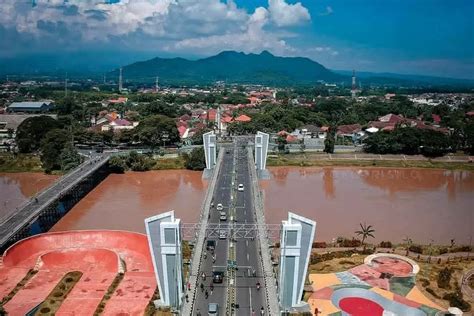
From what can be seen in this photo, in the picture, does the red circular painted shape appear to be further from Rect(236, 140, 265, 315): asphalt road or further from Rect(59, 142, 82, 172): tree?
Rect(59, 142, 82, 172): tree

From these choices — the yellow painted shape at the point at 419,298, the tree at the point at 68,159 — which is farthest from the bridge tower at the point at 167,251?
the tree at the point at 68,159

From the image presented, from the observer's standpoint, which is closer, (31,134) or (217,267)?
(217,267)

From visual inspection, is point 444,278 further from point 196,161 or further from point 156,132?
point 156,132

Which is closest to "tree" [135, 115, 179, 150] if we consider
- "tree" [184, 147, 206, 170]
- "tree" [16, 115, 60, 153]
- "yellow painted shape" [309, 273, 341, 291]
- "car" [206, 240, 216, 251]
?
A: "tree" [184, 147, 206, 170]

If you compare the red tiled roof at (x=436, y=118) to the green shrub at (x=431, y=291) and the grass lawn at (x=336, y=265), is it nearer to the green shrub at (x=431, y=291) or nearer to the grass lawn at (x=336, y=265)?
the grass lawn at (x=336, y=265)

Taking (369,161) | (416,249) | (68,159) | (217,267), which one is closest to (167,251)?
(217,267)

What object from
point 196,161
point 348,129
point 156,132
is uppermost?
point 348,129
